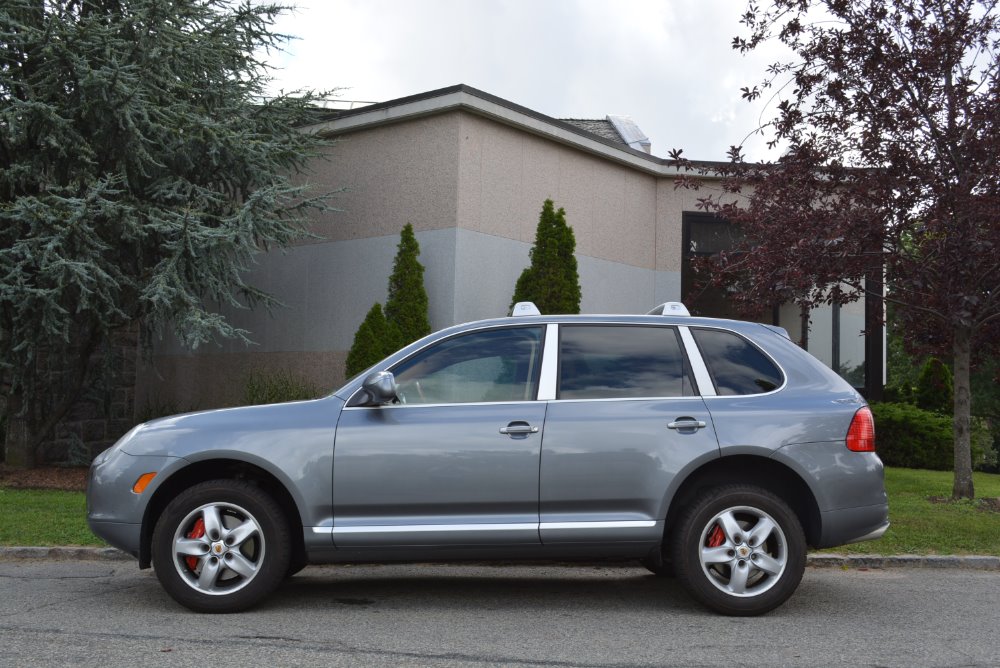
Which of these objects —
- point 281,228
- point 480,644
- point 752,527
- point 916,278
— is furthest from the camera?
point 281,228

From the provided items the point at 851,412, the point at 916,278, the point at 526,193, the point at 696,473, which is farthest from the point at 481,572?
the point at 526,193

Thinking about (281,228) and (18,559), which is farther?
(281,228)

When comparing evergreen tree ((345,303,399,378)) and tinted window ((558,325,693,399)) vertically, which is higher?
evergreen tree ((345,303,399,378))

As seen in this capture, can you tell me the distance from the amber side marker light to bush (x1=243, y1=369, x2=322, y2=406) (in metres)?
8.96

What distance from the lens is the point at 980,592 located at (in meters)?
7.04

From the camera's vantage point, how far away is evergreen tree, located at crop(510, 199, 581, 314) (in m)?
14.5

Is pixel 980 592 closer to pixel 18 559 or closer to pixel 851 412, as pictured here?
pixel 851 412

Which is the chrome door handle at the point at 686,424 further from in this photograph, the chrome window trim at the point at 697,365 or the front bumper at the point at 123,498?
the front bumper at the point at 123,498

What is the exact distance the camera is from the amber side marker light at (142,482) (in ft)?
19.7

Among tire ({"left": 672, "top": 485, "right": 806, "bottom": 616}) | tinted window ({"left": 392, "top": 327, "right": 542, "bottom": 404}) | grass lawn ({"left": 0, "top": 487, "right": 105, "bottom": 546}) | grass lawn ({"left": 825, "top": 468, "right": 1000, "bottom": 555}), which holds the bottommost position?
grass lawn ({"left": 0, "top": 487, "right": 105, "bottom": 546})

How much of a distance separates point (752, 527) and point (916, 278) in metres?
6.44

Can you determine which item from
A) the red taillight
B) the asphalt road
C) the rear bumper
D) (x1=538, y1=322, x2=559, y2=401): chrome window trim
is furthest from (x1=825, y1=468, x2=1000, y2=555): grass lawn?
(x1=538, y1=322, x2=559, y2=401): chrome window trim

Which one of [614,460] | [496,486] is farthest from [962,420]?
[496,486]

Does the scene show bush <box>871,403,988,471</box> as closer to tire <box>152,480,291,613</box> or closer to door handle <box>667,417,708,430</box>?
door handle <box>667,417,708,430</box>
